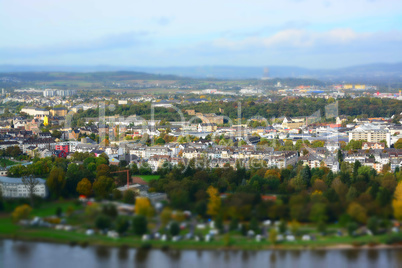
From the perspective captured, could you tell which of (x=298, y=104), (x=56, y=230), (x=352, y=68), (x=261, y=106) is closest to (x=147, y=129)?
(x=261, y=106)

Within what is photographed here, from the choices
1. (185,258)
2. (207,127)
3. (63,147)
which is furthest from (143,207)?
(207,127)

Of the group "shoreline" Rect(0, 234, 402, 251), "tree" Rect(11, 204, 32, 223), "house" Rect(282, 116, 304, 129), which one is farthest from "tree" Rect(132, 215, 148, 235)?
"house" Rect(282, 116, 304, 129)

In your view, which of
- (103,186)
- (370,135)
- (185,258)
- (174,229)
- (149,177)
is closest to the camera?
(185,258)

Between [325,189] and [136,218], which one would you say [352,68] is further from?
[136,218]

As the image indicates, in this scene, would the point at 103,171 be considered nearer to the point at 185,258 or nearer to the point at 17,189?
the point at 17,189

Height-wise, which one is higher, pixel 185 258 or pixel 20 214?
pixel 20 214

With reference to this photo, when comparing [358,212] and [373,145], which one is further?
[373,145]

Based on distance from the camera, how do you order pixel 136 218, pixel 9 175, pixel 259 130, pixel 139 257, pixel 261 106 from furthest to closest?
1. pixel 261 106
2. pixel 259 130
3. pixel 9 175
4. pixel 136 218
5. pixel 139 257

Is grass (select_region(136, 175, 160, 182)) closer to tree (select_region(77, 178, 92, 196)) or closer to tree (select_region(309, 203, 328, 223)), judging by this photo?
tree (select_region(77, 178, 92, 196))
